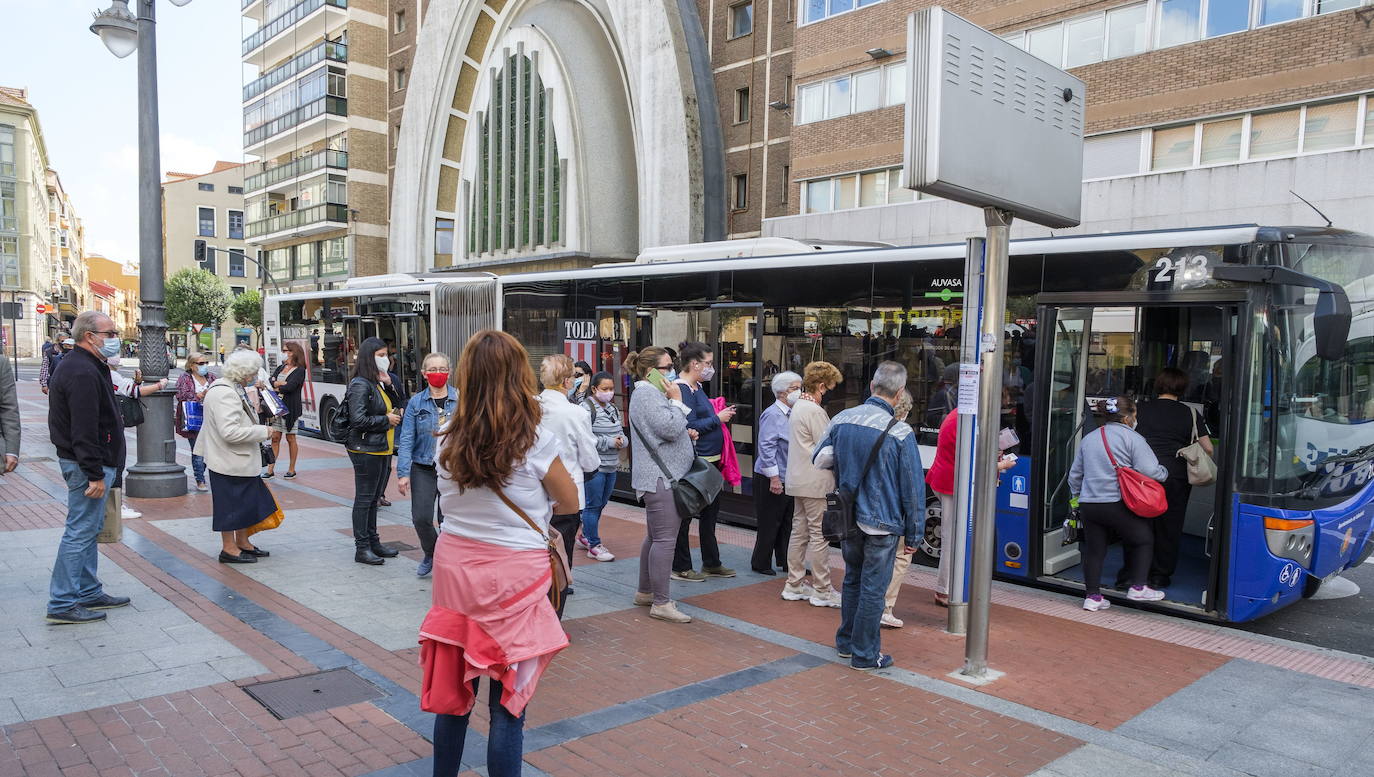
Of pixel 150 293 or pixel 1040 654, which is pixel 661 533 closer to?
pixel 1040 654

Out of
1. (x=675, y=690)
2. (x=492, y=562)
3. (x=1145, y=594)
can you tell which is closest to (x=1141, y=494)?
(x=1145, y=594)

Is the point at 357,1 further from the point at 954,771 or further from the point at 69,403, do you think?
the point at 954,771

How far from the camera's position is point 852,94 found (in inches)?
919

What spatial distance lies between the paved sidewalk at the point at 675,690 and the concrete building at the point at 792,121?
15.9 ft

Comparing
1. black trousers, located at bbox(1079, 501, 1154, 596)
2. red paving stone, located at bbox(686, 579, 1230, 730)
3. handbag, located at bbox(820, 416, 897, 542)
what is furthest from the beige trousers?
black trousers, located at bbox(1079, 501, 1154, 596)

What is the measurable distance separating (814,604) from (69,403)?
5183 mm

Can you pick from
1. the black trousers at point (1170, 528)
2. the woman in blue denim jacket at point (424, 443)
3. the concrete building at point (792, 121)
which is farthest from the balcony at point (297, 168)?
the black trousers at point (1170, 528)

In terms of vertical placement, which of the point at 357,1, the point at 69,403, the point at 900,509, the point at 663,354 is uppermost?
the point at 357,1

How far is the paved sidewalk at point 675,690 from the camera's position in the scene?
404cm

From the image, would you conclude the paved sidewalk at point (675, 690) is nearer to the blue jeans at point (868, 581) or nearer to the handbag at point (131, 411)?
the blue jeans at point (868, 581)

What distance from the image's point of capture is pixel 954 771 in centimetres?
402

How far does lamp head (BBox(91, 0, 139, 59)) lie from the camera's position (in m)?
9.53

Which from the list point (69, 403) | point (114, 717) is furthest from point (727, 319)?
point (114, 717)

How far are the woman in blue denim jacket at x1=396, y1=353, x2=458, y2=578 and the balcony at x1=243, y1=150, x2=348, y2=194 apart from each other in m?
Result: 42.2
